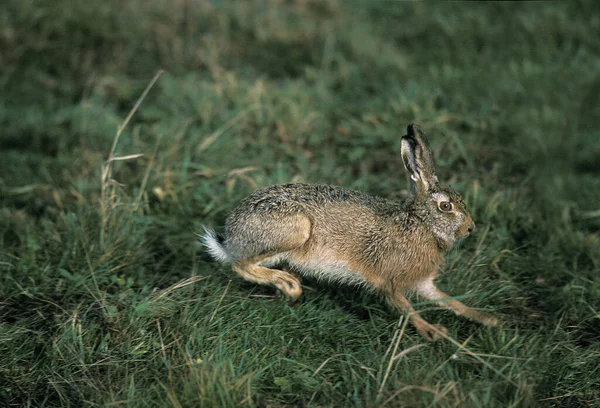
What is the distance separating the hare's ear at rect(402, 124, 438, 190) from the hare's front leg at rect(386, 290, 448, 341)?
2.29 ft

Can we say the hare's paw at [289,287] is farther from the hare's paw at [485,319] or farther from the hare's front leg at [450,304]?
→ the hare's paw at [485,319]

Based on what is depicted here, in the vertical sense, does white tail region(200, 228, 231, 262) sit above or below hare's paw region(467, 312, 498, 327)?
below

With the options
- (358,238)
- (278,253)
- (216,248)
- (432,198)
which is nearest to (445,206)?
(432,198)

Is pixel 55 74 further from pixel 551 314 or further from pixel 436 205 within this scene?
pixel 551 314

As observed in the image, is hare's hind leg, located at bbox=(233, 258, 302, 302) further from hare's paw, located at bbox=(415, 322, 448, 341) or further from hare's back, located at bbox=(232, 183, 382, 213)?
hare's paw, located at bbox=(415, 322, 448, 341)

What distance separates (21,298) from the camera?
13.6 ft

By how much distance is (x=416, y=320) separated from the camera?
13.1 ft

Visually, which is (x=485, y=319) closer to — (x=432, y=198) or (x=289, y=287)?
(x=432, y=198)

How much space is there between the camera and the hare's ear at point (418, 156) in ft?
13.8

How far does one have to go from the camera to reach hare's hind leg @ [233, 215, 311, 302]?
4.14 metres

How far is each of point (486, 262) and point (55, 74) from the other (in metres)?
5.13

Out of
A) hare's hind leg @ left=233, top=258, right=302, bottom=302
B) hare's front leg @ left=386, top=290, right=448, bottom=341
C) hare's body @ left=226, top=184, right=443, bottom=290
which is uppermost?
hare's body @ left=226, top=184, right=443, bottom=290

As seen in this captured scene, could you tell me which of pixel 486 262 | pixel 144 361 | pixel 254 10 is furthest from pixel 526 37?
pixel 144 361

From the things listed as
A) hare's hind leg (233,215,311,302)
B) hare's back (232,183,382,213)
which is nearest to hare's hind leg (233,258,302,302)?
hare's hind leg (233,215,311,302)
